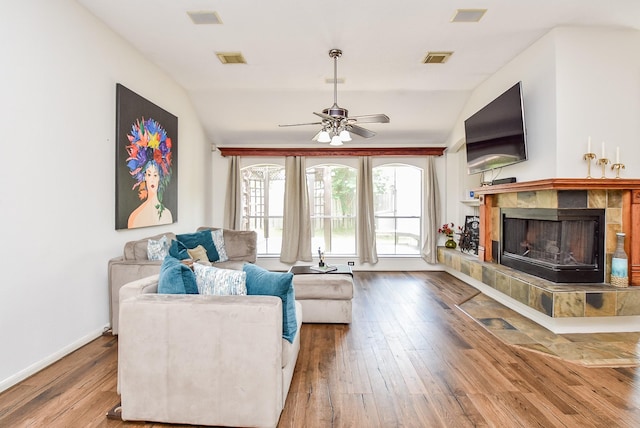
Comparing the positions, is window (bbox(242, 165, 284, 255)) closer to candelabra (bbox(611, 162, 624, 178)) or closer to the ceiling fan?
the ceiling fan

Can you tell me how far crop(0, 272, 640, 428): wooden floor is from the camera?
2102mm

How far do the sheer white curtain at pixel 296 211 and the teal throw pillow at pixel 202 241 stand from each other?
189cm

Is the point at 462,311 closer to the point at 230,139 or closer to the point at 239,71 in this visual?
the point at 239,71

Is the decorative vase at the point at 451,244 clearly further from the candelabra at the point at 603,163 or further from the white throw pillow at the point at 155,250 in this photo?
the white throw pillow at the point at 155,250

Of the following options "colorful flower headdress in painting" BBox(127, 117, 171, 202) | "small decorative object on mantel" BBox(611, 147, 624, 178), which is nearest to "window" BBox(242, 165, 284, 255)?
"colorful flower headdress in painting" BBox(127, 117, 171, 202)

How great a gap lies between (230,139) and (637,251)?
612 centimetres

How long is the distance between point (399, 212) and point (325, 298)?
3.70m

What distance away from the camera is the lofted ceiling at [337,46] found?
319 cm

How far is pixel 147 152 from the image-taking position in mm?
4184

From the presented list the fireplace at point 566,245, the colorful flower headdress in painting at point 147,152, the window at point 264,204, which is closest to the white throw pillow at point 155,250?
the colorful flower headdress in painting at point 147,152

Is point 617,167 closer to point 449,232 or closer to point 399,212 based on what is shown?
point 449,232

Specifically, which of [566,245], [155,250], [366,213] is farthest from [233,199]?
[566,245]

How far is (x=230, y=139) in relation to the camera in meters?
6.76

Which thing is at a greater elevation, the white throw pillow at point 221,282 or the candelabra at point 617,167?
the candelabra at point 617,167
